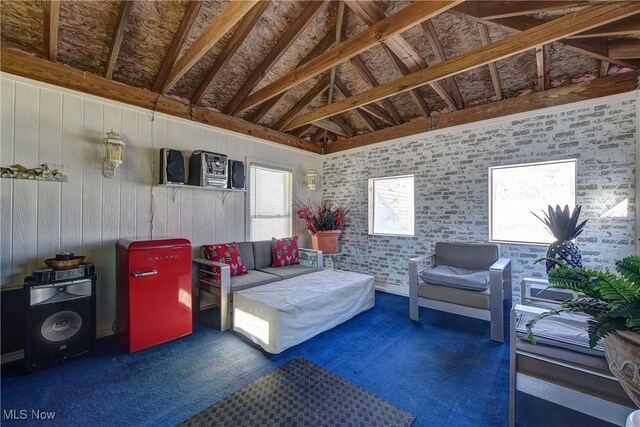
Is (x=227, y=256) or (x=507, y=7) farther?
(x=227, y=256)

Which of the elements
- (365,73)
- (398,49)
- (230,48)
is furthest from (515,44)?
(230,48)

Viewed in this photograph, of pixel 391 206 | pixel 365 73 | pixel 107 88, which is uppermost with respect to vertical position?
pixel 365 73

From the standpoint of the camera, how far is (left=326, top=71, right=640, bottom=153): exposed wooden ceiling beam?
288 centimetres

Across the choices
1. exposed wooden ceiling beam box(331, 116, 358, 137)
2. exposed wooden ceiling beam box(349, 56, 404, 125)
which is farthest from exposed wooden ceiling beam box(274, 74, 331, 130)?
exposed wooden ceiling beam box(331, 116, 358, 137)

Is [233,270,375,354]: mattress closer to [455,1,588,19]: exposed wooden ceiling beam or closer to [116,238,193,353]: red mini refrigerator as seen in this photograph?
[116,238,193,353]: red mini refrigerator

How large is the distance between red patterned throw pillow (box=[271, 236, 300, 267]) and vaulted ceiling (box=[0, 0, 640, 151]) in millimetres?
2030

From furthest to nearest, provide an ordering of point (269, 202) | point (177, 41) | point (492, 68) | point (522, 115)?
point (269, 202) < point (522, 115) < point (492, 68) < point (177, 41)

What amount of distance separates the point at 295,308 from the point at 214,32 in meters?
2.75

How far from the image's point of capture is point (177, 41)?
8.95 ft

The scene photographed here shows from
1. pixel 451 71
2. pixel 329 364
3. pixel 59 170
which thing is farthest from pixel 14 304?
pixel 451 71

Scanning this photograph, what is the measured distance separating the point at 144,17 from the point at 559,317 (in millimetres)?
4587

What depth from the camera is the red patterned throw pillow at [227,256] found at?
3467 millimetres

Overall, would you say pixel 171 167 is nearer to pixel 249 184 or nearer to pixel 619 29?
pixel 249 184

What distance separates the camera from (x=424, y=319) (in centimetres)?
337
